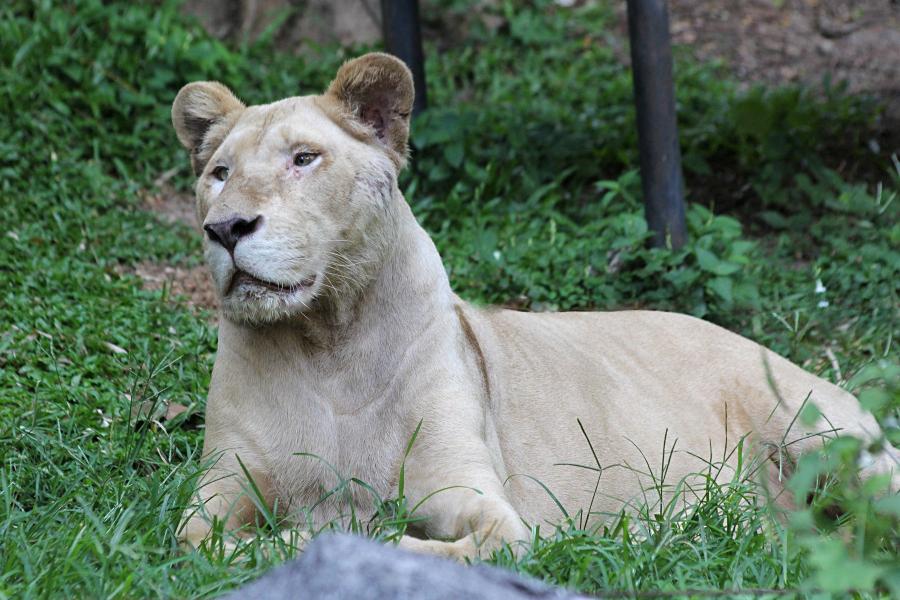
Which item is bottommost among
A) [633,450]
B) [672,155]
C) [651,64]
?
[633,450]

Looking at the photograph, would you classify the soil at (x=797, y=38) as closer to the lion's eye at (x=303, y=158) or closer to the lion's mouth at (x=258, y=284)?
the lion's eye at (x=303, y=158)

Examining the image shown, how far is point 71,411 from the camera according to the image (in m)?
4.64

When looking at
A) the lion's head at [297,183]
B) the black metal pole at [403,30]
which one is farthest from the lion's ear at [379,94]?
the black metal pole at [403,30]

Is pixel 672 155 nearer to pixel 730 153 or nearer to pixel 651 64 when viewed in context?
pixel 651 64

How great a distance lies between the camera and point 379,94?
3945 mm

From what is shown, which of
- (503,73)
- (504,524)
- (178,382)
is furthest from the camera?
(503,73)

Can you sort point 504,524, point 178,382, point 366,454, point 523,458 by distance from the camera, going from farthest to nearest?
1. point 178,382
2. point 523,458
3. point 366,454
4. point 504,524

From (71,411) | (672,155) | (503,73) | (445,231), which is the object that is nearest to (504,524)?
(71,411)

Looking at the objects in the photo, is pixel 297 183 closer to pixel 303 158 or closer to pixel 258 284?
pixel 303 158

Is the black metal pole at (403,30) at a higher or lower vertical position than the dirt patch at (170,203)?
higher

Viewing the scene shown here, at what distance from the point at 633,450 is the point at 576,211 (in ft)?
10.4

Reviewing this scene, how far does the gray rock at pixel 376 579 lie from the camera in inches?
87.0

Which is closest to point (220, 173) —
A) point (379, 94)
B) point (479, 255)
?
point (379, 94)

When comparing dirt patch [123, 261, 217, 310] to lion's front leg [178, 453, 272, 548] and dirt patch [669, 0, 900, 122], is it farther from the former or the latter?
dirt patch [669, 0, 900, 122]
